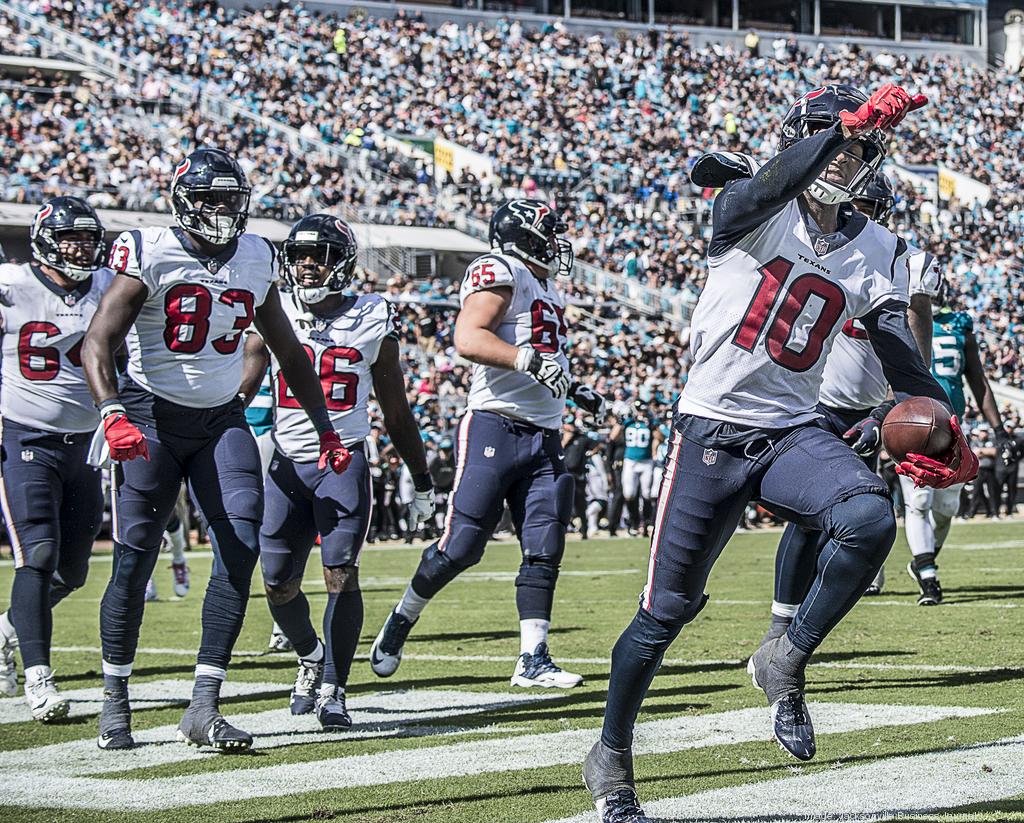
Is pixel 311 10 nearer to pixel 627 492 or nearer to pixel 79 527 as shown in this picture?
pixel 627 492

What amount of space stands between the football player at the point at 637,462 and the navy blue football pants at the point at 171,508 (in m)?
13.3

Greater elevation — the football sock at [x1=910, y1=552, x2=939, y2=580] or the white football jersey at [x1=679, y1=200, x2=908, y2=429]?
the white football jersey at [x1=679, y1=200, x2=908, y2=429]

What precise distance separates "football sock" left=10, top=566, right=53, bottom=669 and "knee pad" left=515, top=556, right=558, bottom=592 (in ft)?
6.69

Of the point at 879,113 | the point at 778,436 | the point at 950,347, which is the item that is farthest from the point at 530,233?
the point at 950,347

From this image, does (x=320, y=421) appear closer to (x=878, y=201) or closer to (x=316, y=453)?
(x=316, y=453)

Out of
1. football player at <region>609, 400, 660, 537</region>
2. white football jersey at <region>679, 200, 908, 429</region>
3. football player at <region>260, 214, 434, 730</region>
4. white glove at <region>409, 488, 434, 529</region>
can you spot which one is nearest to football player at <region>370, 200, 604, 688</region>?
white glove at <region>409, 488, 434, 529</region>

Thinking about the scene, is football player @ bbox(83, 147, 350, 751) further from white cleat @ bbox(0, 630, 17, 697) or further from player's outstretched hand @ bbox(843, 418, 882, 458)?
player's outstretched hand @ bbox(843, 418, 882, 458)

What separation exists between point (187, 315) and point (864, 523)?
2839mm

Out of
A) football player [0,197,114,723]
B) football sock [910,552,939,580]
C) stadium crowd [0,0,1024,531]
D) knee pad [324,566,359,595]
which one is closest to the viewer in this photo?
knee pad [324,566,359,595]

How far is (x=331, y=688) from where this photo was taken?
231 inches

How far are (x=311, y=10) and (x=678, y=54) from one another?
11710mm

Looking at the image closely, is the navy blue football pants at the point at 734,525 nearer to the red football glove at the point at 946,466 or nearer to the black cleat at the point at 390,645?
the red football glove at the point at 946,466

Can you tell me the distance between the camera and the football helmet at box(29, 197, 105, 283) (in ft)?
21.8

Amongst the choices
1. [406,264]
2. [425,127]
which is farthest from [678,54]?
[406,264]
